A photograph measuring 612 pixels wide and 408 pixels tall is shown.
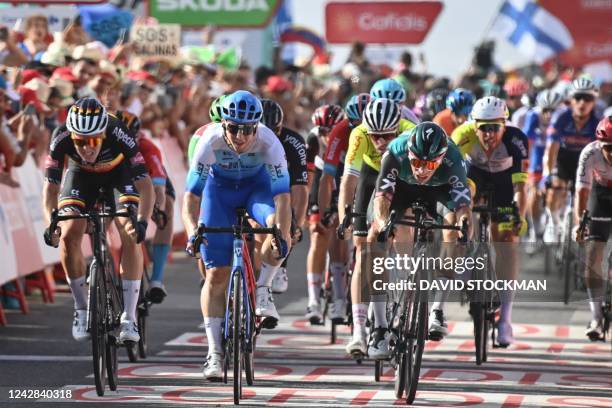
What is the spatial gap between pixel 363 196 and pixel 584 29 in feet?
104

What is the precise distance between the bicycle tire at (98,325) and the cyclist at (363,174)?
1.86 meters

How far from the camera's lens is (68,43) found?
2012 cm

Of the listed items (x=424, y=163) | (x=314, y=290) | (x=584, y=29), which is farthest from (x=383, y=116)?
(x=584, y=29)

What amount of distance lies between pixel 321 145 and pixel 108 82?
2872 mm

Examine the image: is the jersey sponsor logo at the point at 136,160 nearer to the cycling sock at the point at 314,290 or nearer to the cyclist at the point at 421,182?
the cyclist at the point at 421,182

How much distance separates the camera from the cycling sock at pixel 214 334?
428 inches

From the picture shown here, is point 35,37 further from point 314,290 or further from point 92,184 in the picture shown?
point 92,184

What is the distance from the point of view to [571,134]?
58.3 ft

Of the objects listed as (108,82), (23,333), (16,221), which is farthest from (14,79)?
(23,333)

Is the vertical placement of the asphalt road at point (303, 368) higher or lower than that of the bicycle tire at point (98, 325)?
lower

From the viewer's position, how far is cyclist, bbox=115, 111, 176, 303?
13086 mm

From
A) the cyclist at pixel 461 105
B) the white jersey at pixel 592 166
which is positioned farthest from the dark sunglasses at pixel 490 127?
the cyclist at pixel 461 105

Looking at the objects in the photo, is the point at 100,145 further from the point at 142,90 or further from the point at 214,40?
the point at 214,40

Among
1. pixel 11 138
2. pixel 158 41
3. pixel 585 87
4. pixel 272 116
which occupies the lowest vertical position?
pixel 11 138
